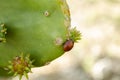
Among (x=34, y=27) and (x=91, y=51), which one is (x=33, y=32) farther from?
(x=91, y=51)

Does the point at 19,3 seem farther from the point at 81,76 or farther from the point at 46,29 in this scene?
the point at 81,76

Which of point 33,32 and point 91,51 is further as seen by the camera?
point 91,51

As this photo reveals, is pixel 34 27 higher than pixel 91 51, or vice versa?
pixel 91 51

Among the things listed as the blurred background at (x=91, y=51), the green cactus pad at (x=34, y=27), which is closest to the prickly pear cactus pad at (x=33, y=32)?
the green cactus pad at (x=34, y=27)

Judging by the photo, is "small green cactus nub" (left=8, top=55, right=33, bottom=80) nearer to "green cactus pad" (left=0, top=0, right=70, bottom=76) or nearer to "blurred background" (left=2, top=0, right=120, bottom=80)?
"green cactus pad" (left=0, top=0, right=70, bottom=76)

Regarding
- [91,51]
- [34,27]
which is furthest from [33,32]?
[91,51]

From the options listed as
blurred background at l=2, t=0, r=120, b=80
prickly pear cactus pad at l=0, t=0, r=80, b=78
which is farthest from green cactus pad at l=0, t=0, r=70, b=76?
blurred background at l=2, t=0, r=120, b=80
